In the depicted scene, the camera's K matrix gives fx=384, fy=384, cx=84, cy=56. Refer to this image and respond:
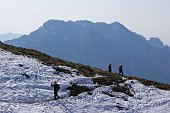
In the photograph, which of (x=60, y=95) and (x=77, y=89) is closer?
(x=60, y=95)

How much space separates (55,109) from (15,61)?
63.7ft

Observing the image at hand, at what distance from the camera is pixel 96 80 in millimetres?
52812

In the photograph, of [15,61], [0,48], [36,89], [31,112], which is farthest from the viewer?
[0,48]

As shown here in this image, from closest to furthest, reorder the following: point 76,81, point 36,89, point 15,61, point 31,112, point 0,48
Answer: point 31,112 → point 36,89 → point 76,81 → point 15,61 → point 0,48

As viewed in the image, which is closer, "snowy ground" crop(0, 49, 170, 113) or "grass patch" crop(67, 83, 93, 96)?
"snowy ground" crop(0, 49, 170, 113)

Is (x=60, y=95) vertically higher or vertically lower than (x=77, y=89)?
lower

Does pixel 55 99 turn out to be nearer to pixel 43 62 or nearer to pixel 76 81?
pixel 76 81

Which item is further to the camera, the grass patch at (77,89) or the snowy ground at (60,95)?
the grass patch at (77,89)

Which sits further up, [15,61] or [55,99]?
[15,61]

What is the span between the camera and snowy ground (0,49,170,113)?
133 ft

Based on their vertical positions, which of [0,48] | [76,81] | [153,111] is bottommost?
[153,111]

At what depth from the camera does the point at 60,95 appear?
4469cm

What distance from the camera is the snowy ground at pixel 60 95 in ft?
133

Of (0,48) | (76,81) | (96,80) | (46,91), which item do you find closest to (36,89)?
(46,91)
